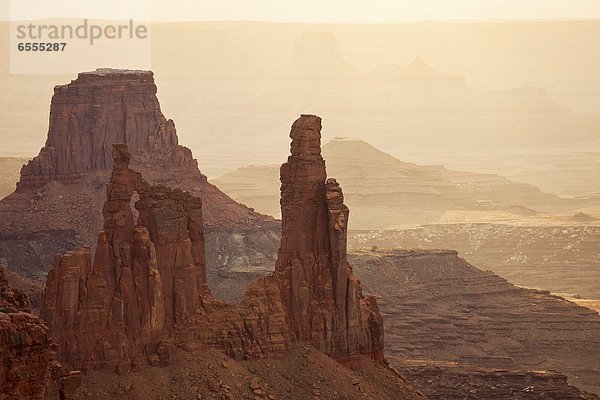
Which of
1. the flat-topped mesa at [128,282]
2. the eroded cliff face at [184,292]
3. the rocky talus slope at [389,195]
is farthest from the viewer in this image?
the rocky talus slope at [389,195]

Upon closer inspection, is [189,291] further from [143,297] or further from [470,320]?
[470,320]

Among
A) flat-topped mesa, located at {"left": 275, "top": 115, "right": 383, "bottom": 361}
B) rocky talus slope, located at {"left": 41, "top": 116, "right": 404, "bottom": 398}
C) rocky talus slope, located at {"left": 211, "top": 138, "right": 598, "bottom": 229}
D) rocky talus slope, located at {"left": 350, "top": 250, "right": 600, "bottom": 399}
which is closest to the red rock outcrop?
rocky talus slope, located at {"left": 41, "top": 116, "right": 404, "bottom": 398}

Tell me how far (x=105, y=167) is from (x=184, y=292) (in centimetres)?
5360

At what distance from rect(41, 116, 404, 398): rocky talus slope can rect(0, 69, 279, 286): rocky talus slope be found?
44868mm

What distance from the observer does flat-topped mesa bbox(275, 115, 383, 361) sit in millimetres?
61250

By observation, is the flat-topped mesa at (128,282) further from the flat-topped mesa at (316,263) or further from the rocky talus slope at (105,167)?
the rocky talus slope at (105,167)

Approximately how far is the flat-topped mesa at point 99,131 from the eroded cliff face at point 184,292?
48502 millimetres

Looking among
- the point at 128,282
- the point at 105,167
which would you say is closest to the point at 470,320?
the point at 105,167

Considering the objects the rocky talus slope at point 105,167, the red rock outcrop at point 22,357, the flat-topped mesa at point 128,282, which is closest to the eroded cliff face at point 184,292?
the flat-topped mesa at point 128,282

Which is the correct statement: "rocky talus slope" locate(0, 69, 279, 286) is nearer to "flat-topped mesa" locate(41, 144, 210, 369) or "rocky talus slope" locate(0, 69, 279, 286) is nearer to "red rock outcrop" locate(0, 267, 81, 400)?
"flat-topped mesa" locate(41, 144, 210, 369)

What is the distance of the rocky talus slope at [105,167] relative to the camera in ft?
355

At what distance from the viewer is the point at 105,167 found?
11112cm

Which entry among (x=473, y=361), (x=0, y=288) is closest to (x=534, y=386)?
(x=473, y=361)

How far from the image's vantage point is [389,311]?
351 ft
